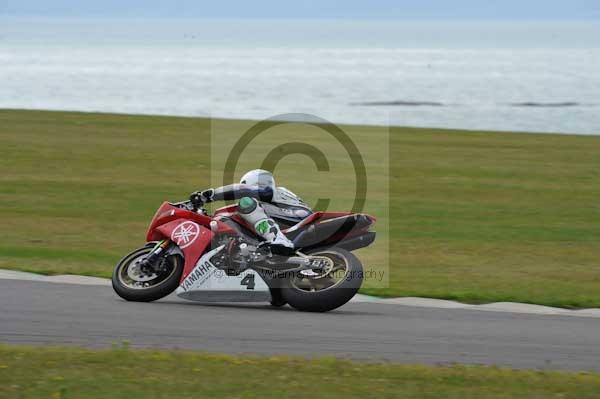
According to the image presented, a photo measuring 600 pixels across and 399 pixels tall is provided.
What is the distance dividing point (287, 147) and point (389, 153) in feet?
10.2

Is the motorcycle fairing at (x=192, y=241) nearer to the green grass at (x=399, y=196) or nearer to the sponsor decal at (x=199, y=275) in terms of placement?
the sponsor decal at (x=199, y=275)

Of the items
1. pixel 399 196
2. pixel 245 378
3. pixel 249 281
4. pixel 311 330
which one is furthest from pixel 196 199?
pixel 399 196

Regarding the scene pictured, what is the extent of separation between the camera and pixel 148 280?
11.4 m

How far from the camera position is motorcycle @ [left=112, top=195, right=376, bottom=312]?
1094 cm

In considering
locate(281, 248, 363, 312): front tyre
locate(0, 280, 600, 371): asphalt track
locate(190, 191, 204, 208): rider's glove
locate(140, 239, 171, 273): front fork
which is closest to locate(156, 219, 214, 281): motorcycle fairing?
locate(140, 239, 171, 273): front fork

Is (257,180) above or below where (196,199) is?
above

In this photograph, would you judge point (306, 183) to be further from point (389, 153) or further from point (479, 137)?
point (479, 137)

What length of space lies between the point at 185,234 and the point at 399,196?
1107 centimetres

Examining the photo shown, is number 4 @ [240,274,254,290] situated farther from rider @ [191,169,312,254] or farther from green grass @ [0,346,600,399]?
green grass @ [0,346,600,399]

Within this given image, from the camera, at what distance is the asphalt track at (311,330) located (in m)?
9.39

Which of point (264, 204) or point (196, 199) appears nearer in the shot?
point (264, 204)

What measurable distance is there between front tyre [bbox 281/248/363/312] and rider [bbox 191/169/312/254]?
37 centimetres

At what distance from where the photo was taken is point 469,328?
10500mm

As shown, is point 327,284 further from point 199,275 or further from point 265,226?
point 199,275
